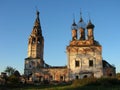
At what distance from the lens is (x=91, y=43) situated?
153ft

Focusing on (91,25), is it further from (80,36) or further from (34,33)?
(34,33)

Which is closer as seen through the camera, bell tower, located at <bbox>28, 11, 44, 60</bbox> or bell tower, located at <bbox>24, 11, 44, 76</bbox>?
bell tower, located at <bbox>24, 11, 44, 76</bbox>

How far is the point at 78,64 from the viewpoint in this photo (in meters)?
45.6

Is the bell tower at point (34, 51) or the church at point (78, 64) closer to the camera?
the church at point (78, 64)

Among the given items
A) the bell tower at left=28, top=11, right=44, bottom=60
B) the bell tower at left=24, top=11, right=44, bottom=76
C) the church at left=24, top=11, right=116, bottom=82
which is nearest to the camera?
the church at left=24, top=11, right=116, bottom=82

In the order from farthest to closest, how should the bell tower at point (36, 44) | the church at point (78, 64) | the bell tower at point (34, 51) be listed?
the bell tower at point (36, 44) → the bell tower at point (34, 51) → the church at point (78, 64)

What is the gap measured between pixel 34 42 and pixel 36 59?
4040 mm

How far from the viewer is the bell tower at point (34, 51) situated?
51906 mm

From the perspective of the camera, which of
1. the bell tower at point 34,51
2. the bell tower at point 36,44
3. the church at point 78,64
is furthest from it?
the bell tower at point 36,44

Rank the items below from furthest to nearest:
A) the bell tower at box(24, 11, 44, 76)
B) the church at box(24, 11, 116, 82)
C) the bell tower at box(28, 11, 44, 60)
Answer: the bell tower at box(28, 11, 44, 60) → the bell tower at box(24, 11, 44, 76) → the church at box(24, 11, 116, 82)

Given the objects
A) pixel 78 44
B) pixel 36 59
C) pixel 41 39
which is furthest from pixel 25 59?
pixel 78 44

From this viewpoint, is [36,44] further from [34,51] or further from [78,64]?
[78,64]

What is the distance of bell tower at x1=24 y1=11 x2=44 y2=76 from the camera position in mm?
51906

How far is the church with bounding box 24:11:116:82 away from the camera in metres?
45.1
